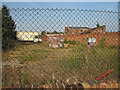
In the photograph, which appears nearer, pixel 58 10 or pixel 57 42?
pixel 58 10

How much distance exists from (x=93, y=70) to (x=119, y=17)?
69.6 inches

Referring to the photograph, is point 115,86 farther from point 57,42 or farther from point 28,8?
point 57,42

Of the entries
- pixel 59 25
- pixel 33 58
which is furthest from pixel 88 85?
pixel 33 58

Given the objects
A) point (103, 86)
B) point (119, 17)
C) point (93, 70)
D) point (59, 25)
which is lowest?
point (93, 70)

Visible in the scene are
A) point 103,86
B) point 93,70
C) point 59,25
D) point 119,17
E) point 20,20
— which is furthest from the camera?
point 93,70

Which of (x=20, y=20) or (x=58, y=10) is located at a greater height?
(x=58, y=10)

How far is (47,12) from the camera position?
82.1 inches

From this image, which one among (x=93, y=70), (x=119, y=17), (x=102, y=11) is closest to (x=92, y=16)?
(x=102, y=11)

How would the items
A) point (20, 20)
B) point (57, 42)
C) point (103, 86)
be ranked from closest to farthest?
point (103, 86) < point (20, 20) < point (57, 42)

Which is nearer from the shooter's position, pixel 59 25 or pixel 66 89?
pixel 66 89

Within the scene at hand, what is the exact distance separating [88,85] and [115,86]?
553mm

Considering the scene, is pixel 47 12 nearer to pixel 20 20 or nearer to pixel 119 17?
pixel 20 20

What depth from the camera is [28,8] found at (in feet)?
6.52

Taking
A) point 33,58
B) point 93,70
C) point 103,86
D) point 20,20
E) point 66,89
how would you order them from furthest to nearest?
point 33,58
point 93,70
point 20,20
point 103,86
point 66,89
